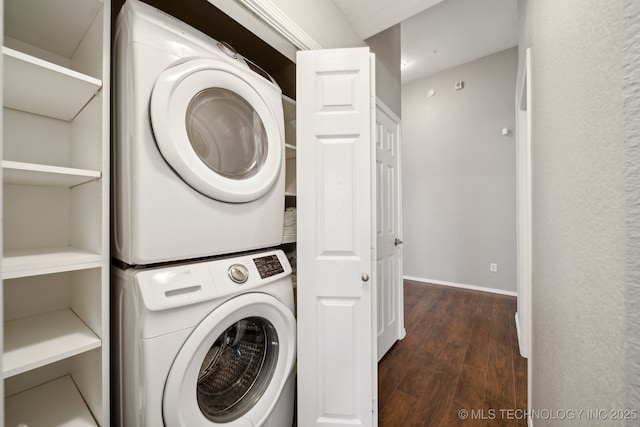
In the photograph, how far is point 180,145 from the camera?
0.84m

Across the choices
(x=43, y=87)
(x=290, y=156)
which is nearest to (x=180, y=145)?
(x=43, y=87)

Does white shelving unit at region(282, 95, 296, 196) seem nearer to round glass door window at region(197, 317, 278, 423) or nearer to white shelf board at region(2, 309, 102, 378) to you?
round glass door window at region(197, 317, 278, 423)

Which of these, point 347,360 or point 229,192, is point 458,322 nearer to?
point 347,360

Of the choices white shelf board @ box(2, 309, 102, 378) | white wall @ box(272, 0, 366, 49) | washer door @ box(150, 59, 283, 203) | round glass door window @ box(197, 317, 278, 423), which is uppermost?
white wall @ box(272, 0, 366, 49)

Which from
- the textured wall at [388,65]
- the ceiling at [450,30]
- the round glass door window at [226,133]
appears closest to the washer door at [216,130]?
the round glass door window at [226,133]

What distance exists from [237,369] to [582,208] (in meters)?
1.34

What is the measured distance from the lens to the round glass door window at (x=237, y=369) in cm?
98

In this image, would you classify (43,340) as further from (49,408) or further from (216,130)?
(216,130)

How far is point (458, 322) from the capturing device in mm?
2578

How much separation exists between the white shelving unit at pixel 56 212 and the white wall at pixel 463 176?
4.01 meters

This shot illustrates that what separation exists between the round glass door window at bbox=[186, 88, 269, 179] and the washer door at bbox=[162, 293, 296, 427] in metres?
0.57

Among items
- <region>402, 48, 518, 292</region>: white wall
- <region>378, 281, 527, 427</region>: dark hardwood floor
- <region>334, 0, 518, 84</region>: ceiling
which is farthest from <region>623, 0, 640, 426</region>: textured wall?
<region>402, 48, 518, 292</region>: white wall

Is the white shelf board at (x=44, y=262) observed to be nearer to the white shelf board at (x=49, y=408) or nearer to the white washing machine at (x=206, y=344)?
the white washing machine at (x=206, y=344)

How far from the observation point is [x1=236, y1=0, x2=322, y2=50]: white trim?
1.08 metres
